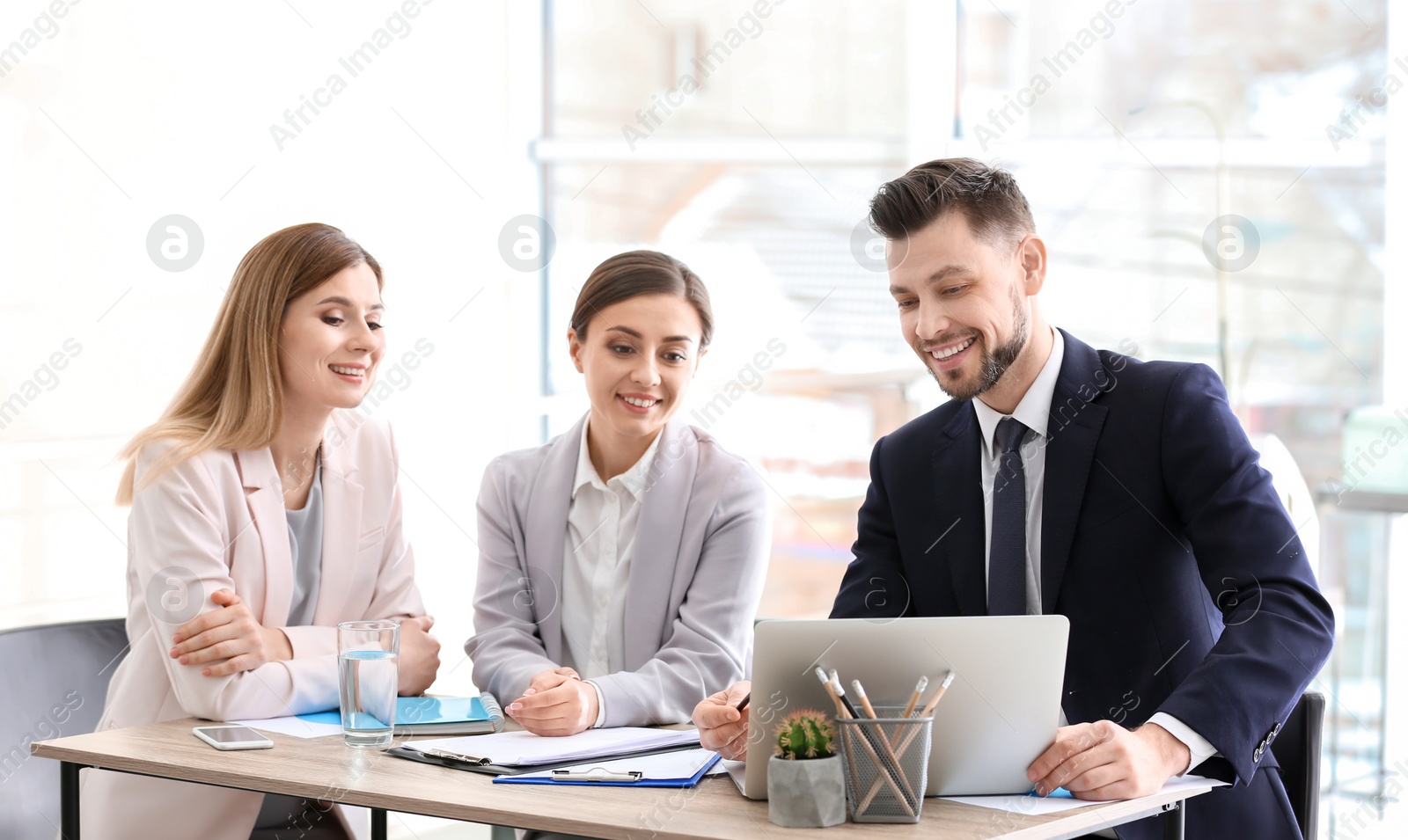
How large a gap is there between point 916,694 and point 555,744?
55 cm

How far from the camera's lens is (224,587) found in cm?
193

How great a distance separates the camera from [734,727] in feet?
5.14

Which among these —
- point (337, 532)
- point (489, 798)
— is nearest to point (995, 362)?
point (489, 798)

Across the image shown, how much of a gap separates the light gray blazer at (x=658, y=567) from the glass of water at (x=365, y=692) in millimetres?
308

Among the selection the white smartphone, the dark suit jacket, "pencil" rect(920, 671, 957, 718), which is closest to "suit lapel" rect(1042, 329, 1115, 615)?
the dark suit jacket

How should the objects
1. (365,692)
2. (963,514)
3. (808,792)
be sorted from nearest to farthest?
(808,792)
(365,692)
(963,514)

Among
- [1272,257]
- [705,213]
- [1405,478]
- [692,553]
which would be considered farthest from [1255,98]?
[692,553]

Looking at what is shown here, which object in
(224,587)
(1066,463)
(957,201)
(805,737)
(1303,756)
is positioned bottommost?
(1303,756)

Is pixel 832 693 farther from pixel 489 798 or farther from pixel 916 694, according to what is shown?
pixel 489 798

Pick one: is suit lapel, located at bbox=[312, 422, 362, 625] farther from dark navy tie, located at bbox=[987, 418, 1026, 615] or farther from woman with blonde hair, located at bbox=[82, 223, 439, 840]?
dark navy tie, located at bbox=[987, 418, 1026, 615]

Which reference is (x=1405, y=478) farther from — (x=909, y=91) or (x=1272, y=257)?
(x=909, y=91)

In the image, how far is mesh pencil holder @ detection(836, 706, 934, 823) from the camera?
1.31 m

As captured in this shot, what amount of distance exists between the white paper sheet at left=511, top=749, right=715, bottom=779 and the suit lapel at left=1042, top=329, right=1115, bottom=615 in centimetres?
54

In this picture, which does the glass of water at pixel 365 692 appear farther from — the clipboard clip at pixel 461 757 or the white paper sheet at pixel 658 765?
the white paper sheet at pixel 658 765
